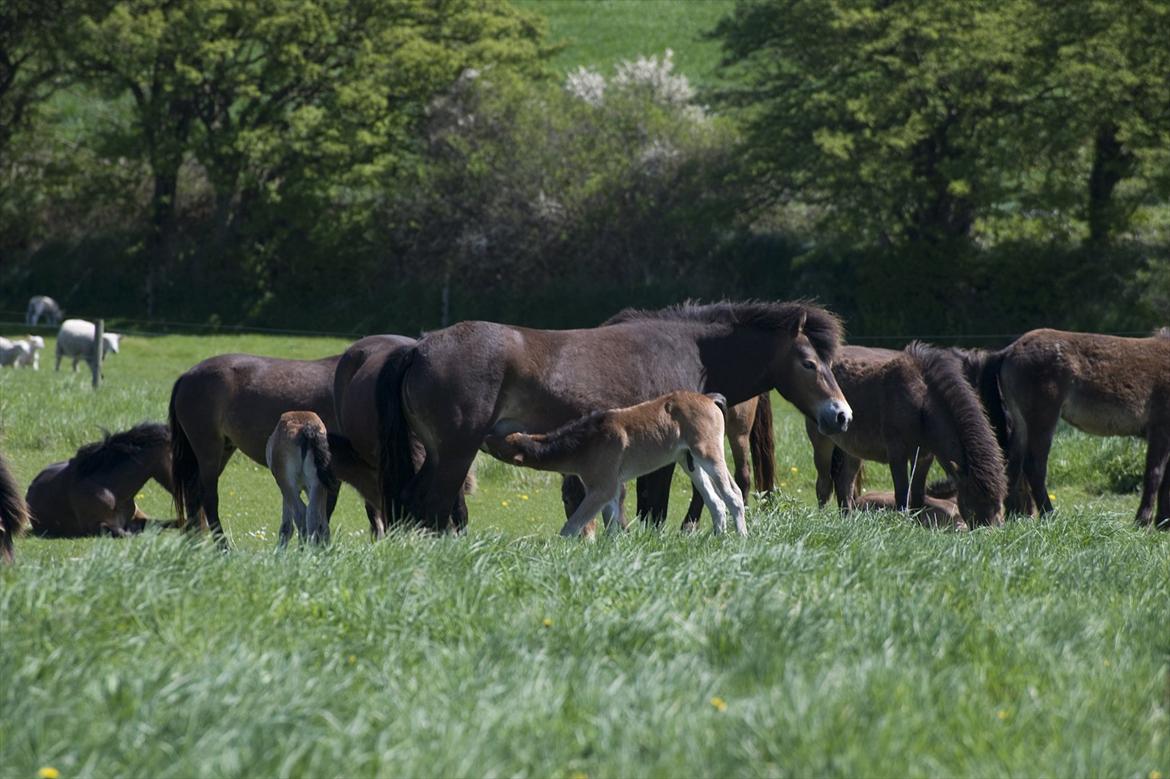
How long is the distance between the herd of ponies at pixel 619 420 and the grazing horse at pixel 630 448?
0.05 feet

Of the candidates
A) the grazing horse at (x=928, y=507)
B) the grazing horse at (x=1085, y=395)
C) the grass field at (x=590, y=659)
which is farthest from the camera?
the grazing horse at (x=1085, y=395)

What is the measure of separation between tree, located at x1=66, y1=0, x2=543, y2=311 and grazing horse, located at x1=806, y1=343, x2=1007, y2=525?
3074 cm

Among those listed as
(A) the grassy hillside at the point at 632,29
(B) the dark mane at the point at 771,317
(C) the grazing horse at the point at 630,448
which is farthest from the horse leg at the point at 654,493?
(A) the grassy hillside at the point at 632,29

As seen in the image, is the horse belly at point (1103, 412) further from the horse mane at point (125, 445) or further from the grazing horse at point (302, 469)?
the horse mane at point (125, 445)

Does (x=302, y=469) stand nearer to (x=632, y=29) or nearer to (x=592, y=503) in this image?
(x=592, y=503)

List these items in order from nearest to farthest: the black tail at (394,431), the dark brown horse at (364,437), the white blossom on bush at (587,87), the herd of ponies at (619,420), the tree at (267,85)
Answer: the herd of ponies at (619,420) < the black tail at (394,431) < the dark brown horse at (364,437) < the tree at (267,85) < the white blossom on bush at (587,87)

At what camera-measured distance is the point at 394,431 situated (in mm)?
10258

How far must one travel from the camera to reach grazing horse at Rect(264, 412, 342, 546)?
33.9 ft

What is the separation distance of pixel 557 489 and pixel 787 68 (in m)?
27.9

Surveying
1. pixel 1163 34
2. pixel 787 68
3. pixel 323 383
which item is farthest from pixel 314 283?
pixel 323 383

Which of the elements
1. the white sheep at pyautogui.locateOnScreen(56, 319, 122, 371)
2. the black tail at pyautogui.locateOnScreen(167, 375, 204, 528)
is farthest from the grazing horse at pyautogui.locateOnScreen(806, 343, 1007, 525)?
the white sheep at pyautogui.locateOnScreen(56, 319, 122, 371)

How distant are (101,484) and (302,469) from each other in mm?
3878

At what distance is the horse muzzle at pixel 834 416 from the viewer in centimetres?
1107

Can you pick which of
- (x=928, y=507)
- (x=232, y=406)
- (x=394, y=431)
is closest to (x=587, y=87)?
(x=232, y=406)
